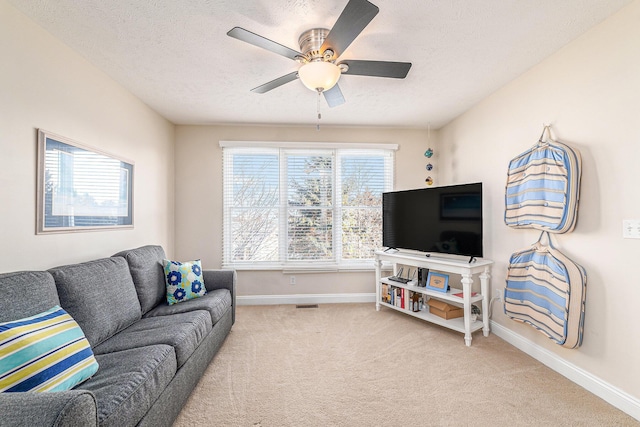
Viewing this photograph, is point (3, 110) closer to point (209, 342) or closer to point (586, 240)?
point (209, 342)

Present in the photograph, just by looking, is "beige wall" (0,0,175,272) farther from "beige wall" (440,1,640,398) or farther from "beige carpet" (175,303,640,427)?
"beige wall" (440,1,640,398)

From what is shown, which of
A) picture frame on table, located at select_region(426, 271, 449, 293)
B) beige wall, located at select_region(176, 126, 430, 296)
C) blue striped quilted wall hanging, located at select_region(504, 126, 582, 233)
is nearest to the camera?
blue striped quilted wall hanging, located at select_region(504, 126, 582, 233)

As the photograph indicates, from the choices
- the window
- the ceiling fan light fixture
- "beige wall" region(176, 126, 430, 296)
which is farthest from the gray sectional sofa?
the ceiling fan light fixture

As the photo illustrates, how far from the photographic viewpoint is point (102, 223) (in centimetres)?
246

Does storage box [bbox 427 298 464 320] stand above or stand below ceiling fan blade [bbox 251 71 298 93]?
below

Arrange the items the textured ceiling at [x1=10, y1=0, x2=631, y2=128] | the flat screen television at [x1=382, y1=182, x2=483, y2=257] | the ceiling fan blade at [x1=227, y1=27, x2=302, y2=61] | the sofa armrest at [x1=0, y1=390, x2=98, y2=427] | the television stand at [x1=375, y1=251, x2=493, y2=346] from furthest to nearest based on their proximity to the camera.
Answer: the flat screen television at [x1=382, y1=182, x2=483, y2=257] → the television stand at [x1=375, y1=251, x2=493, y2=346] → the textured ceiling at [x1=10, y1=0, x2=631, y2=128] → the ceiling fan blade at [x1=227, y1=27, x2=302, y2=61] → the sofa armrest at [x1=0, y1=390, x2=98, y2=427]

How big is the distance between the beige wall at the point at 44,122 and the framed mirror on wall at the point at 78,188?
6cm

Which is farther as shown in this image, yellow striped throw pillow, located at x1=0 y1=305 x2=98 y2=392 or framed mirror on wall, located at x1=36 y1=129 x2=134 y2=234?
framed mirror on wall, located at x1=36 y1=129 x2=134 y2=234

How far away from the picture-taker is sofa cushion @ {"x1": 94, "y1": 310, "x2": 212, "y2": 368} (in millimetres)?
1756

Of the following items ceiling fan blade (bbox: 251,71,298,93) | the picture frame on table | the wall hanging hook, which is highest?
ceiling fan blade (bbox: 251,71,298,93)

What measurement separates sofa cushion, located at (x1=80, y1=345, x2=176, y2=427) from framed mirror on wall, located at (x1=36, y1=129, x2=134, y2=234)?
3.61ft

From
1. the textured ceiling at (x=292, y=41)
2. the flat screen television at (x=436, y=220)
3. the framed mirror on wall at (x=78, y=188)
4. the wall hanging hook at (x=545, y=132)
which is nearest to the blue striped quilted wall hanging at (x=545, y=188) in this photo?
the wall hanging hook at (x=545, y=132)

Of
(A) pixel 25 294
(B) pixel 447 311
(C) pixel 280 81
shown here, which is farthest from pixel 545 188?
(A) pixel 25 294

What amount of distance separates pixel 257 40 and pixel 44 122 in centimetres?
155
